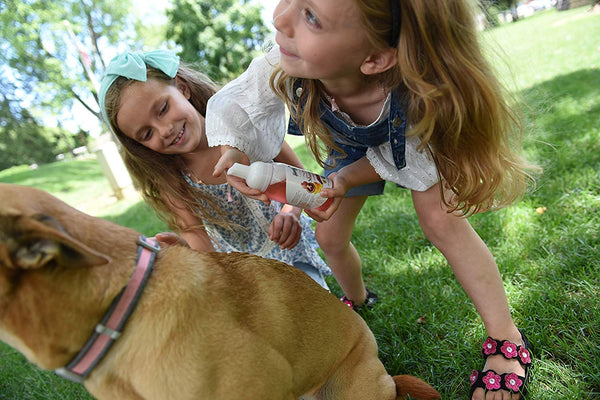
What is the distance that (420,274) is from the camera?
2957 millimetres

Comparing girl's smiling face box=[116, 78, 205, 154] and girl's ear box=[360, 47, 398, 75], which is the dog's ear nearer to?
girl's ear box=[360, 47, 398, 75]

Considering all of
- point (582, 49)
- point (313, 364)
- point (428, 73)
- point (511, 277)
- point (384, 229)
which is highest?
point (428, 73)

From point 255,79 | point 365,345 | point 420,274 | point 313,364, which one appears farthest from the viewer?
point 420,274

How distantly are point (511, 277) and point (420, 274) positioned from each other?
58 cm

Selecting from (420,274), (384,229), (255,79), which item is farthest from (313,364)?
(384,229)

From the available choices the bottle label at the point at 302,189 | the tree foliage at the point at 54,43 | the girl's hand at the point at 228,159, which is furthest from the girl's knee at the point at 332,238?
the tree foliage at the point at 54,43

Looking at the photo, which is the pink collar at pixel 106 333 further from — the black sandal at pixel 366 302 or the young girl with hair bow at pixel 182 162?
the black sandal at pixel 366 302

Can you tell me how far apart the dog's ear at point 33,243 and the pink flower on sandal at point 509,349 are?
185 cm

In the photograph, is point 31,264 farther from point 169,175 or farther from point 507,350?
point 507,350

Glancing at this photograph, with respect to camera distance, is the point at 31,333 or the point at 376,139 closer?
the point at 31,333

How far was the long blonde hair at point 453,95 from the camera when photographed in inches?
68.0

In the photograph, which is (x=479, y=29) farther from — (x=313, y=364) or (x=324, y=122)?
(x=313, y=364)

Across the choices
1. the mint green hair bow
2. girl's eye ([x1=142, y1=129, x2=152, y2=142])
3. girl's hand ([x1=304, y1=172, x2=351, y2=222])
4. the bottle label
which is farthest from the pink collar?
the mint green hair bow

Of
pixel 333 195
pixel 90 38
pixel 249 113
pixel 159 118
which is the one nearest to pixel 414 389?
pixel 333 195
